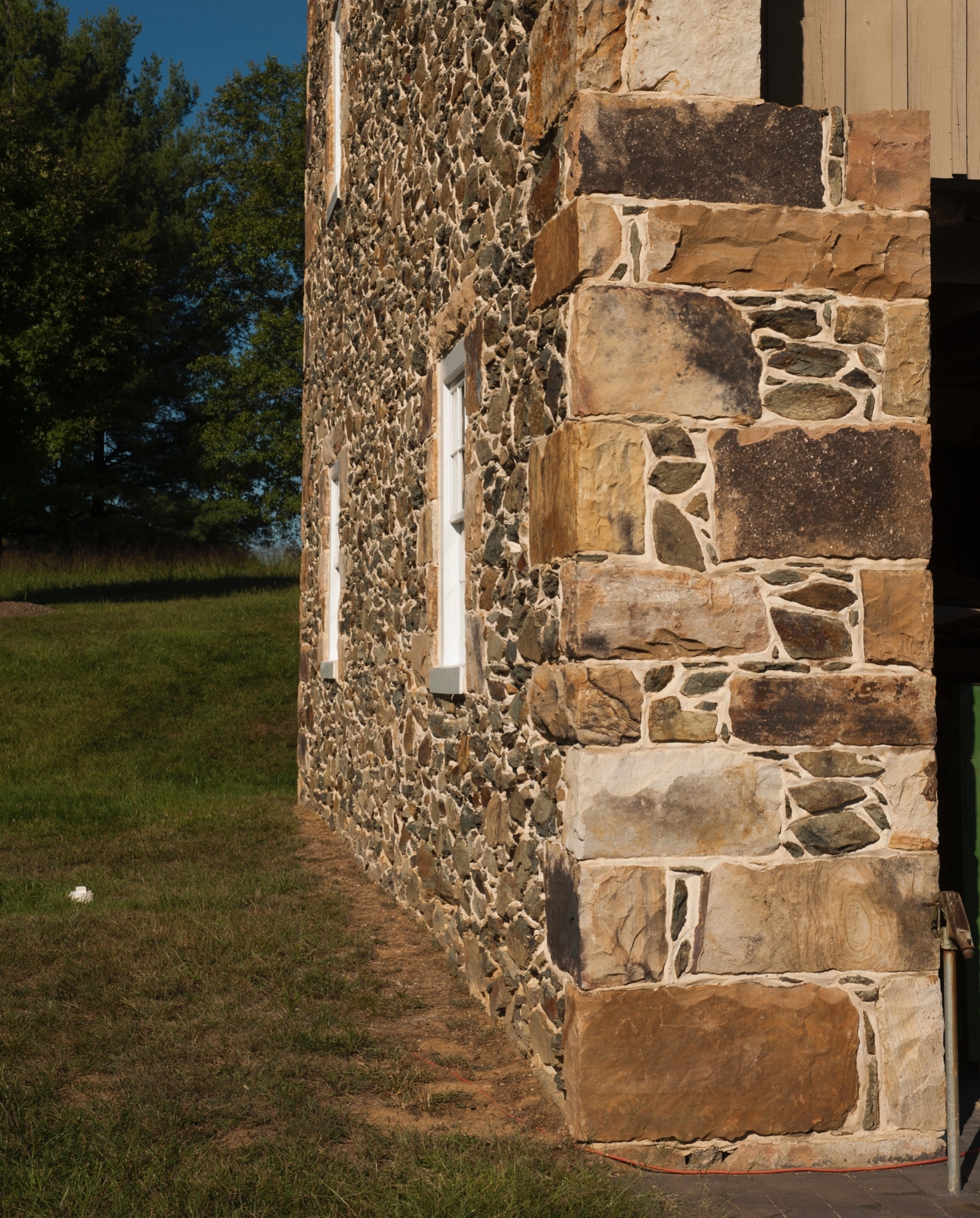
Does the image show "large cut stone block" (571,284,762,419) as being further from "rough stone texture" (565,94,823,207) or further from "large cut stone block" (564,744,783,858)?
"large cut stone block" (564,744,783,858)

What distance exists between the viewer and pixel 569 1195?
12.2ft

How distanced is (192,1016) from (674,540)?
3049mm

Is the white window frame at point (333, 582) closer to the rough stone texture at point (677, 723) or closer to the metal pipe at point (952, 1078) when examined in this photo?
the rough stone texture at point (677, 723)

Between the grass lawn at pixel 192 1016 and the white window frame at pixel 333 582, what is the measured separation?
1428 millimetres

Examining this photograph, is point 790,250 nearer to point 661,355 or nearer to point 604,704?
point 661,355

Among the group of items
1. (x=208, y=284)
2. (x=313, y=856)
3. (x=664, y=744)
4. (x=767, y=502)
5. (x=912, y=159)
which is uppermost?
(x=208, y=284)

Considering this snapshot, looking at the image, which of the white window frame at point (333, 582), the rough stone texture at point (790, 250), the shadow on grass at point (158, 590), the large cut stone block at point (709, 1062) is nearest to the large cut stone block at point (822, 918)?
the large cut stone block at point (709, 1062)

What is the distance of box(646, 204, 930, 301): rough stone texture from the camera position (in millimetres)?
4379

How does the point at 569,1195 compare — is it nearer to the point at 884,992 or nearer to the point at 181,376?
the point at 884,992

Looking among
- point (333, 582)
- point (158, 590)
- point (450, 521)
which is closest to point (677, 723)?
point (450, 521)

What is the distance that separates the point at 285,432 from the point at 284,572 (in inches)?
173

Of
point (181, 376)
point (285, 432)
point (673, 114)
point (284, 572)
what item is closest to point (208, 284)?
point (181, 376)

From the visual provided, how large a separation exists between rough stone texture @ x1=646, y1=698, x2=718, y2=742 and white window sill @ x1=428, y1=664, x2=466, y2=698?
6.18 feet

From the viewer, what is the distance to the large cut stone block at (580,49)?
4.39 metres
